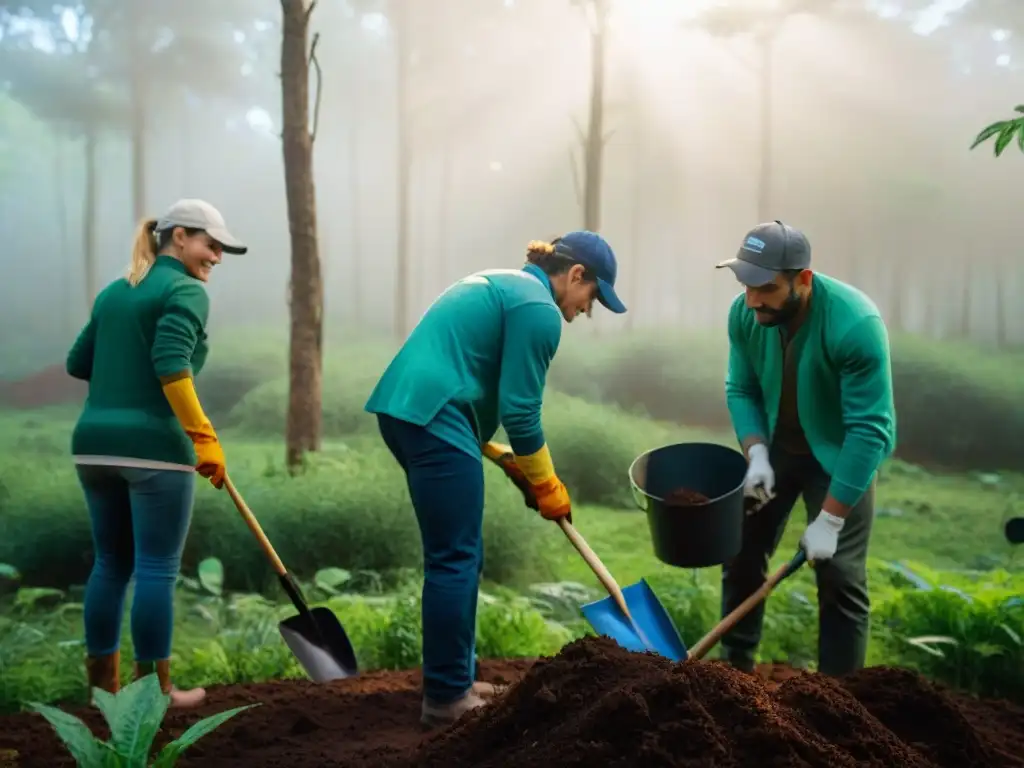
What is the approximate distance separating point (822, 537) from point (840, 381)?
49 cm

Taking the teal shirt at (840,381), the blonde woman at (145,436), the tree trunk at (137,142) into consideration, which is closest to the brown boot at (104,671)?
the blonde woman at (145,436)

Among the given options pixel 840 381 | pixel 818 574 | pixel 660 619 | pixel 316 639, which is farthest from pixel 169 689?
pixel 840 381

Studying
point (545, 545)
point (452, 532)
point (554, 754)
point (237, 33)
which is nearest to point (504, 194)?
point (237, 33)

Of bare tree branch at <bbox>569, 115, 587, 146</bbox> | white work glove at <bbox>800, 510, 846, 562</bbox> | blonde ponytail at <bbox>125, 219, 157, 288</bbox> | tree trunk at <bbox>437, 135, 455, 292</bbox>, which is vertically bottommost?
white work glove at <bbox>800, 510, 846, 562</bbox>

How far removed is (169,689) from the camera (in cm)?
279

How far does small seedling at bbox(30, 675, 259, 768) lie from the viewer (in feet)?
5.72

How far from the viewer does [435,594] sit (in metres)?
2.45

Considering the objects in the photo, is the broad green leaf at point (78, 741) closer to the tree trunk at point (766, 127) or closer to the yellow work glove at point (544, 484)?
the yellow work glove at point (544, 484)

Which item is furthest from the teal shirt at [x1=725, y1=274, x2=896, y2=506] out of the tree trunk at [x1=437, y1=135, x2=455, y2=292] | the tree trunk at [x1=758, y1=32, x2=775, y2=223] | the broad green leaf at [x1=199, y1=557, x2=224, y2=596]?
the tree trunk at [x1=437, y1=135, x2=455, y2=292]

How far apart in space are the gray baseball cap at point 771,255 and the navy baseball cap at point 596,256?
0.39 m

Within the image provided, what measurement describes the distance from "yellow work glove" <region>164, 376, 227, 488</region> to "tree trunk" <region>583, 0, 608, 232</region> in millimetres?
3400

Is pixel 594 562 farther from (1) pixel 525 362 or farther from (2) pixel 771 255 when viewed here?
(2) pixel 771 255

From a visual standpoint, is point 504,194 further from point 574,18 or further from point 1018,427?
point 1018,427

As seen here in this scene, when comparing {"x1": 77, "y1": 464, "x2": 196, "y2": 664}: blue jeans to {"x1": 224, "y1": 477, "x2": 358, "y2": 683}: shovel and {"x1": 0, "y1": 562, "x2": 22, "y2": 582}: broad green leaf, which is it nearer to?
{"x1": 224, "y1": 477, "x2": 358, "y2": 683}: shovel
